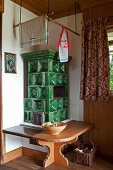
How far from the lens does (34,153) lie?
3070 millimetres

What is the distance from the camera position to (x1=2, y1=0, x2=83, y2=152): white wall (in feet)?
9.70

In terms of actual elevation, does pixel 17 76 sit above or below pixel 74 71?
below

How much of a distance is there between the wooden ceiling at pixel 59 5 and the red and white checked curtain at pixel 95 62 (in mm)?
305

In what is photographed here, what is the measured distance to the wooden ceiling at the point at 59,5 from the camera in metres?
3.08

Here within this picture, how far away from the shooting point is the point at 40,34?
274cm

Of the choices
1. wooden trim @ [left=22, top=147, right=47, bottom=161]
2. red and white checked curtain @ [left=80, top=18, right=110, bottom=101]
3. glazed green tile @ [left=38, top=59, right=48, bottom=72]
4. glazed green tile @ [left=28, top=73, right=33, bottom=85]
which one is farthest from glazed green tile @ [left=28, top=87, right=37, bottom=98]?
wooden trim @ [left=22, top=147, right=47, bottom=161]

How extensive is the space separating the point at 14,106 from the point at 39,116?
0.48 meters

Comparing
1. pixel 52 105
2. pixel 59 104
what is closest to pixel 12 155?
pixel 52 105

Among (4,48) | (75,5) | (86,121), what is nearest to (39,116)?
(86,121)

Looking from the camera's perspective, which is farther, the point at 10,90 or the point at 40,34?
the point at 10,90

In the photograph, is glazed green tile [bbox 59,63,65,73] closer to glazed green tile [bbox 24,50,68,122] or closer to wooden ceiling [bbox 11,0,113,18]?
glazed green tile [bbox 24,50,68,122]

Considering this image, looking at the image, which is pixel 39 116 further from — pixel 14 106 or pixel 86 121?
pixel 86 121

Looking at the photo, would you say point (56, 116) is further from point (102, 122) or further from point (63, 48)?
point (63, 48)

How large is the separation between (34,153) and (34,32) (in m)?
2.03
